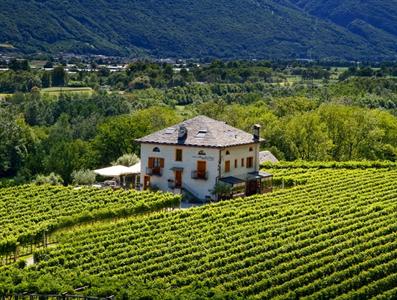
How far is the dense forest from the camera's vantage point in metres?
80.2

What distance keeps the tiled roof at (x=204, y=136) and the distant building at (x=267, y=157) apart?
10.0 metres

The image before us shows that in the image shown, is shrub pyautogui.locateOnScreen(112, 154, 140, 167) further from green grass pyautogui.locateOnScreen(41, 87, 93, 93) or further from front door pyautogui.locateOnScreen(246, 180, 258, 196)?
green grass pyautogui.locateOnScreen(41, 87, 93, 93)

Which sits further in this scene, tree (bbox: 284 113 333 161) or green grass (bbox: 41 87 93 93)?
green grass (bbox: 41 87 93 93)

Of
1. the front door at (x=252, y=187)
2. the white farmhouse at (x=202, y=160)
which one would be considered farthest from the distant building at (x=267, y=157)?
the front door at (x=252, y=187)

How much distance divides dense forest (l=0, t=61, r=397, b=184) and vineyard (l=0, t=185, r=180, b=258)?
11.2 metres

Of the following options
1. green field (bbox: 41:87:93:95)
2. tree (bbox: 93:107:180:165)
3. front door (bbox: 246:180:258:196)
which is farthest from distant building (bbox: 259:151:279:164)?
green field (bbox: 41:87:93:95)

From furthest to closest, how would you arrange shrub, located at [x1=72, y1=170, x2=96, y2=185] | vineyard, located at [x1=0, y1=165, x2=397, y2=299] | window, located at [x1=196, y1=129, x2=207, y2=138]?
shrub, located at [x1=72, y1=170, x2=96, y2=185], window, located at [x1=196, y1=129, x2=207, y2=138], vineyard, located at [x1=0, y1=165, x2=397, y2=299]

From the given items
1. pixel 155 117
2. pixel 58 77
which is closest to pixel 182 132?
pixel 155 117

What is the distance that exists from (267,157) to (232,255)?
35.3 metres

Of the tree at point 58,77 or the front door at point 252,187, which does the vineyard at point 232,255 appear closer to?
the front door at point 252,187

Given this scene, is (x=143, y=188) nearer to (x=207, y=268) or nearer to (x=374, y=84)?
(x=207, y=268)

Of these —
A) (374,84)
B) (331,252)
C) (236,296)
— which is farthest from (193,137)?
(374,84)

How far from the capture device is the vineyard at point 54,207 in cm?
Answer: 4541

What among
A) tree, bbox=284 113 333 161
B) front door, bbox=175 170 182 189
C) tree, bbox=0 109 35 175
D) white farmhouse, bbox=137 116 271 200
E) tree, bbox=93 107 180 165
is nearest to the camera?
white farmhouse, bbox=137 116 271 200
